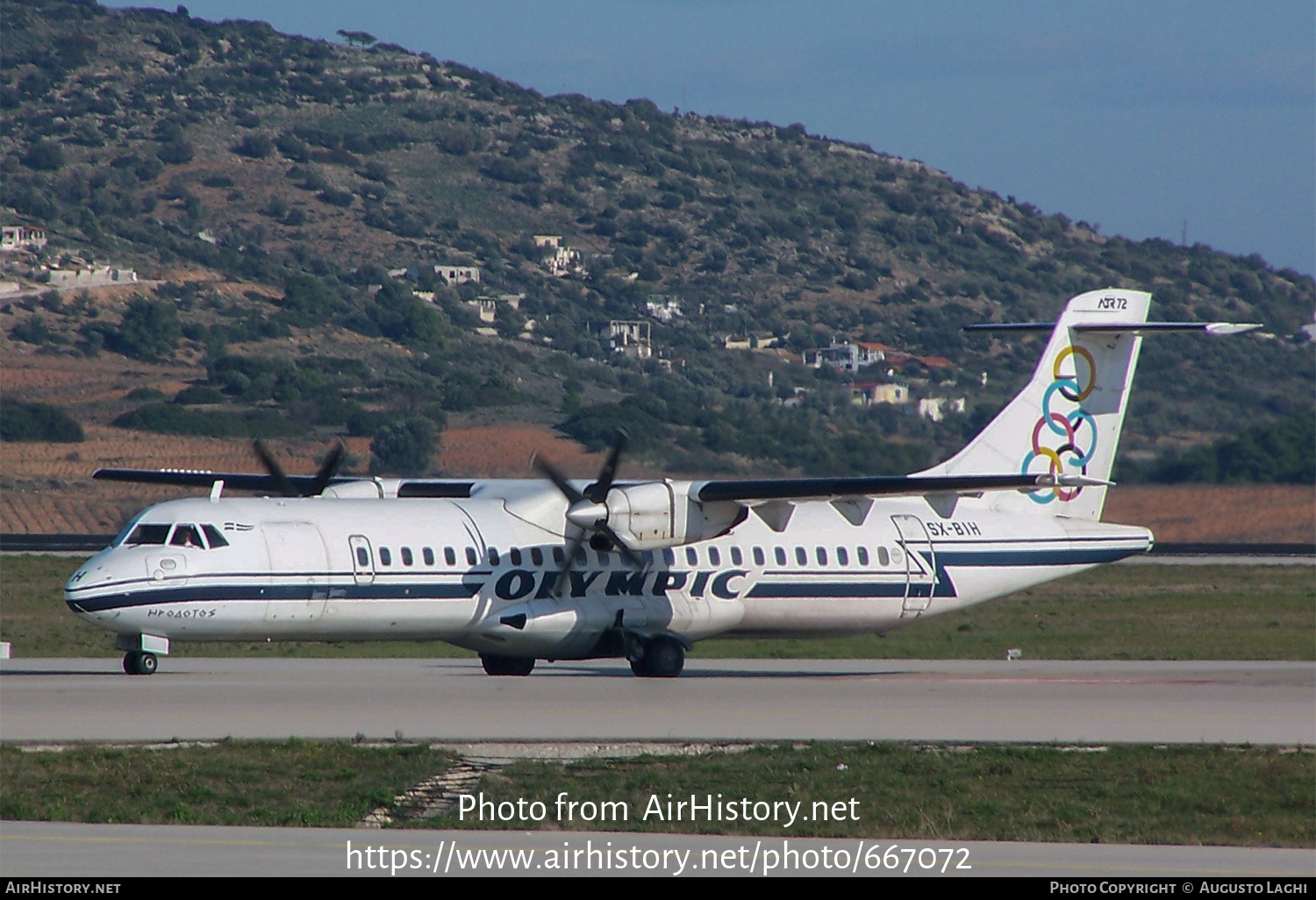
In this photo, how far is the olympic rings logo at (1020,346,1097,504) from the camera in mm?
29172

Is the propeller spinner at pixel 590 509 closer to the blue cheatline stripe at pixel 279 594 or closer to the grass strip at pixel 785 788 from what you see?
the blue cheatline stripe at pixel 279 594

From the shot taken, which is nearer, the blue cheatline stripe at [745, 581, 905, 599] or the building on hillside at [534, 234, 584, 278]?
the blue cheatline stripe at [745, 581, 905, 599]

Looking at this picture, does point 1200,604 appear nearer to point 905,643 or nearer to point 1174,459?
point 905,643

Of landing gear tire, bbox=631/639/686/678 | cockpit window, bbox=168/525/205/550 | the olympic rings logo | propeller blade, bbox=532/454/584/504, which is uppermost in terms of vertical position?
the olympic rings logo

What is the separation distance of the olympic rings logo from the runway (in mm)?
3511

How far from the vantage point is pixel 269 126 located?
530 ft

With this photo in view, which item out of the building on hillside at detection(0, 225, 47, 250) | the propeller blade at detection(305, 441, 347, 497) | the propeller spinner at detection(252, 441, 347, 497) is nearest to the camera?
the propeller spinner at detection(252, 441, 347, 497)

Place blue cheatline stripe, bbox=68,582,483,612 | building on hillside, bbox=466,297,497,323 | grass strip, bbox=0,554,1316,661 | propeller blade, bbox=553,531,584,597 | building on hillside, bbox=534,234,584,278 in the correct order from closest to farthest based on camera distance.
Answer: blue cheatline stripe, bbox=68,582,483,612
propeller blade, bbox=553,531,584,597
grass strip, bbox=0,554,1316,661
building on hillside, bbox=466,297,497,323
building on hillside, bbox=534,234,584,278

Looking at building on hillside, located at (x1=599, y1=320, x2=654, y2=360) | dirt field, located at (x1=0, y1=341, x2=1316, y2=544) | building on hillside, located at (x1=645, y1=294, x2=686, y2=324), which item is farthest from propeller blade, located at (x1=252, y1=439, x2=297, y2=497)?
building on hillside, located at (x1=645, y1=294, x2=686, y2=324)

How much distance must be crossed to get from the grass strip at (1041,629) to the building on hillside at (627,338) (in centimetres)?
7194

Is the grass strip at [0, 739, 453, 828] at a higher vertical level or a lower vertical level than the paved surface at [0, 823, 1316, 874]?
Answer: lower

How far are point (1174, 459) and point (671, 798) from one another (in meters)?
50.2

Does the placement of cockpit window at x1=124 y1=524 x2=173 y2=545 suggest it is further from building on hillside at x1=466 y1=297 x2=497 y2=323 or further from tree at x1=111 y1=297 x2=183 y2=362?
building on hillside at x1=466 y1=297 x2=497 y2=323

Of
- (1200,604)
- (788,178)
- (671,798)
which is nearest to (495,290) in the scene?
(788,178)
